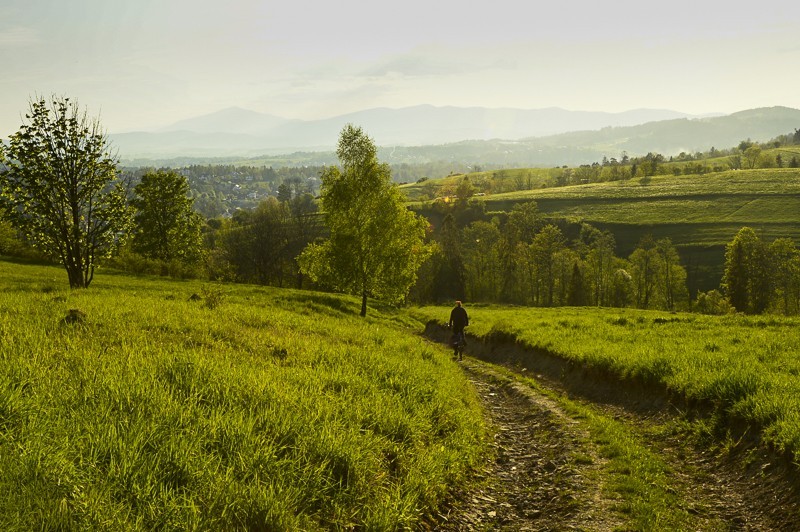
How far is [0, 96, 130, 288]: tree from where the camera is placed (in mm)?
27672

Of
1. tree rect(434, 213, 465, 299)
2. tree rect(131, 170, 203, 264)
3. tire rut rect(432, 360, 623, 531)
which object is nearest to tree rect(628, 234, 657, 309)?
tree rect(434, 213, 465, 299)

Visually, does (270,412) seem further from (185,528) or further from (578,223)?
(578,223)

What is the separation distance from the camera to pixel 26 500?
4.65m

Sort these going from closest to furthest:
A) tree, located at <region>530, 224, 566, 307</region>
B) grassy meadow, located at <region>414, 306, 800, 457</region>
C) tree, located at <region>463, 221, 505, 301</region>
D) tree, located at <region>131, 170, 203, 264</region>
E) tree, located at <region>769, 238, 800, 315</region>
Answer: grassy meadow, located at <region>414, 306, 800, 457</region>
tree, located at <region>131, 170, 203, 264</region>
tree, located at <region>769, 238, 800, 315</region>
tree, located at <region>530, 224, 566, 307</region>
tree, located at <region>463, 221, 505, 301</region>

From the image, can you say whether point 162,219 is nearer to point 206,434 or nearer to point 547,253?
point 206,434

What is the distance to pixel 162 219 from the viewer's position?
67188 millimetres

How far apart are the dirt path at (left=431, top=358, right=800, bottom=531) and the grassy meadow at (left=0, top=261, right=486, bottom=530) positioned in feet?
2.41

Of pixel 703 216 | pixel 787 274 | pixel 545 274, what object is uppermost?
pixel 703 216

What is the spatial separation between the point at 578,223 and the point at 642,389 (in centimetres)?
17496

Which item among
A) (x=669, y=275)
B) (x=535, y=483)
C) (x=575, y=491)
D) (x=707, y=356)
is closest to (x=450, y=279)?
(x=669, y=275)

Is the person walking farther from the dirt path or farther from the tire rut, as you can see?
the dirt path

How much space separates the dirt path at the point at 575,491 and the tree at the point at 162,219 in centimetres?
6448

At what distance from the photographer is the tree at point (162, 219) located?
65.9 metres

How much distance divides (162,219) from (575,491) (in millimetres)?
69833
